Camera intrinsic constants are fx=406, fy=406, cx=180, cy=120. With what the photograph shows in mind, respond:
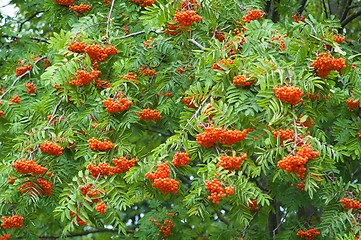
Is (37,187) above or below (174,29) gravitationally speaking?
below

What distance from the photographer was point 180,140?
3900 millimetres

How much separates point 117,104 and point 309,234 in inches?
118

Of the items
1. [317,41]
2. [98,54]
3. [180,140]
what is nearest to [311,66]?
[317,41]

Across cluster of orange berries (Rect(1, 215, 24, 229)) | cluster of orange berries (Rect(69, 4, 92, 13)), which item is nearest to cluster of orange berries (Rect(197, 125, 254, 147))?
cluster of orange berries (Rect(1, 215, 24, 229))

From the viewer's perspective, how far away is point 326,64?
3668 millimetres

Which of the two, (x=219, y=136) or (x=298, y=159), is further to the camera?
(x=219, y=136)

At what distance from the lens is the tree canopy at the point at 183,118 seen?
3635 millimetres

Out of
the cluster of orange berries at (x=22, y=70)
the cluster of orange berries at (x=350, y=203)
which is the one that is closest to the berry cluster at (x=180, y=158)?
the cluster of orange berries at (x=350, y=203)

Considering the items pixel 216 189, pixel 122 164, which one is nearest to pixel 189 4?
pixel 122 164

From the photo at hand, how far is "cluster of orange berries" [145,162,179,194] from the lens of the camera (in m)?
3.53

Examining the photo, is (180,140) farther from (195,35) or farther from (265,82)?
(195,35)

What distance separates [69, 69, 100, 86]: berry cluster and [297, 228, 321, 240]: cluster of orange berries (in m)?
3.30

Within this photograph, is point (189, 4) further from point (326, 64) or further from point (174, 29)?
point (326, 64)

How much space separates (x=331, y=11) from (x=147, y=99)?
5.38 m
